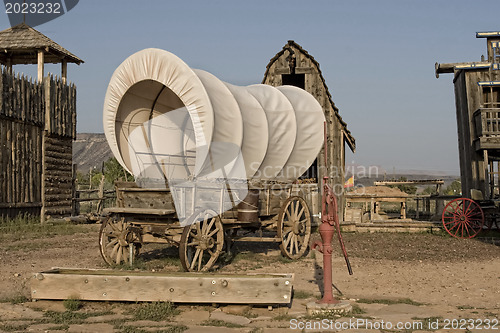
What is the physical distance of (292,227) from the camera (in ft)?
35.5

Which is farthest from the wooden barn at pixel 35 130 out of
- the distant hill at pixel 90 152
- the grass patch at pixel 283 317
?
the distant hill at pixel 90 152

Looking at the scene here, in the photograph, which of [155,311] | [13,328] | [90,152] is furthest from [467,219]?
[90,152]

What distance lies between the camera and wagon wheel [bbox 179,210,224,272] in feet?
27.0

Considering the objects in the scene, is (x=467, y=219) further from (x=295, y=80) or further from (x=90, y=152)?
(x=90, y=152)

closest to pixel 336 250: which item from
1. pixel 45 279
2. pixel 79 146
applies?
pixel 45 279

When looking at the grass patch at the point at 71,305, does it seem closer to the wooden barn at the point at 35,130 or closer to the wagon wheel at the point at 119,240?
the wagon wheel at the point at 119,240

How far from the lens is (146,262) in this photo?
9758mm

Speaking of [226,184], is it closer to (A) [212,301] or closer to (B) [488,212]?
(A) [212,301]

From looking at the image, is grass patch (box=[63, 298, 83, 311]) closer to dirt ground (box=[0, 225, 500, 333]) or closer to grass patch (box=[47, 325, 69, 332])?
dirt ground (box=[0, 225, 500, 333])

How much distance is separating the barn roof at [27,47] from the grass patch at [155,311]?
592 inches

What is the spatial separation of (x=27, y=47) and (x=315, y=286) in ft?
49.9

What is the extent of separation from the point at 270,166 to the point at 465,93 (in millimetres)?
8618

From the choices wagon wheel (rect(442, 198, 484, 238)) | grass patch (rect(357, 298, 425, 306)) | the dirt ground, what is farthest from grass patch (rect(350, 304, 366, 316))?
wagon wheel (rect(442, 198, 484, 238))

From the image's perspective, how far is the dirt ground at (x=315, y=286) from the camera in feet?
19.1
